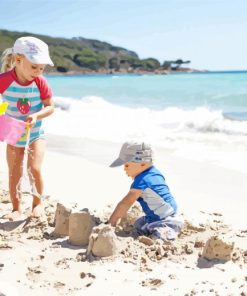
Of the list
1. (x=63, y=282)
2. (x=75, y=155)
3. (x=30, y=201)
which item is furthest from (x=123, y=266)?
(x=75, y=155)

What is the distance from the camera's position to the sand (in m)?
2.57

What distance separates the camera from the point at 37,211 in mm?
3795

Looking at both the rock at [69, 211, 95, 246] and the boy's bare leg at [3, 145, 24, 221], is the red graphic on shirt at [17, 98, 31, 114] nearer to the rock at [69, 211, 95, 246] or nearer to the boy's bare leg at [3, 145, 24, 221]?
the boy's bare leg at [3, 145, 24, 221]

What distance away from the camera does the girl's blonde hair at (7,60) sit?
12.2ft

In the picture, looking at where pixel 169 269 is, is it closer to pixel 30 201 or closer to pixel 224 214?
pixel 224 214

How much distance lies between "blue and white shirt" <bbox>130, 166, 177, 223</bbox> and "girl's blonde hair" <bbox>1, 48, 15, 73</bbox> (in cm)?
126

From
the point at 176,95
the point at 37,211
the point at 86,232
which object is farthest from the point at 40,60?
the point at 176,95

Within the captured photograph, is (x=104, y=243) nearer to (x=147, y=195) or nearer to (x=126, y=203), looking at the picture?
(x=126, y=203)

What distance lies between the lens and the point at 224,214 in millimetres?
3990

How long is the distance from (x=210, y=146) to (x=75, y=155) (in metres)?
1.89

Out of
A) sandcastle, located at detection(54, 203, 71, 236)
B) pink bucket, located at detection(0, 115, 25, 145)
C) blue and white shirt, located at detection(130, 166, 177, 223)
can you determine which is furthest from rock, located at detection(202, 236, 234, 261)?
pink bucket, located at detection(0, 115, 25, 145)

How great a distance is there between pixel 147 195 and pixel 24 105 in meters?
1.11

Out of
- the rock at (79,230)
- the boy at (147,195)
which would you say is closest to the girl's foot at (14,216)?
A: the rock at (79,230)

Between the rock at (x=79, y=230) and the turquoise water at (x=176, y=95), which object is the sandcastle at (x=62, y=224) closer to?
the rock at (x=79, y=230)
